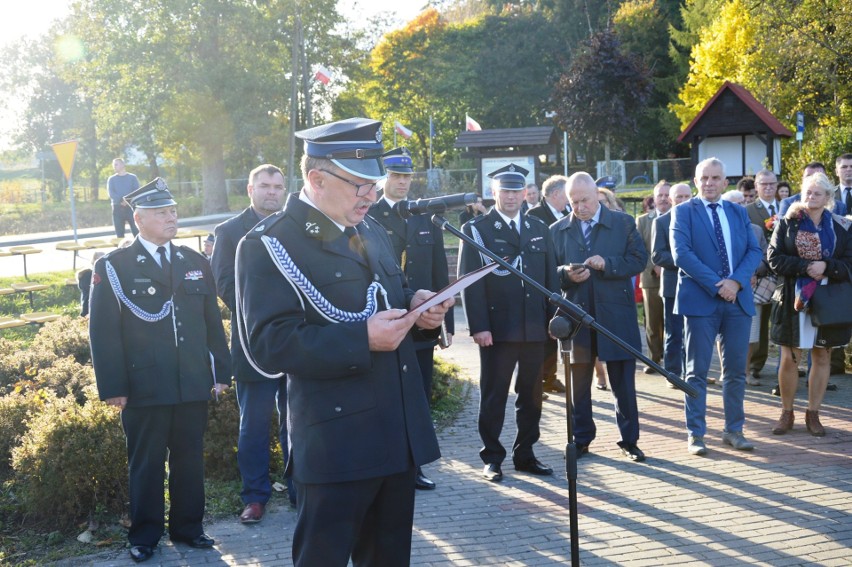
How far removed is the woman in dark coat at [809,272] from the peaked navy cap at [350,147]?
5.28 meters

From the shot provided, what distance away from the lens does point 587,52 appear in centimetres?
Answer: 3850

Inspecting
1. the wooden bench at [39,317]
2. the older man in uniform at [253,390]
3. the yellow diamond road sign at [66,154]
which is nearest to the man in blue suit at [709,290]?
Answer: the older man in uniform at [253,390]

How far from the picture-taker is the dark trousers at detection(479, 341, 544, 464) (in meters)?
6.75

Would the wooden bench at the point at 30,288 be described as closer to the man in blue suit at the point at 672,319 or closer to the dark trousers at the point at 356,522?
the man in blue suit at the point at 672,319

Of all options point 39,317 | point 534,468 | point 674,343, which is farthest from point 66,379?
point 674,343

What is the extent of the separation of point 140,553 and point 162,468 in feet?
1.70

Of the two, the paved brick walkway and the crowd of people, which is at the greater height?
the crowd of people

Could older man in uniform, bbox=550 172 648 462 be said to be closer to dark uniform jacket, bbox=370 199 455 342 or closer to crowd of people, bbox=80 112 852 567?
crowd of people, bbox=80 112 852 567

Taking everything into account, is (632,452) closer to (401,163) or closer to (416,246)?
(416,246)

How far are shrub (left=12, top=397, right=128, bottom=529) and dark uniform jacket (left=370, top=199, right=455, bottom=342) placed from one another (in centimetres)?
246

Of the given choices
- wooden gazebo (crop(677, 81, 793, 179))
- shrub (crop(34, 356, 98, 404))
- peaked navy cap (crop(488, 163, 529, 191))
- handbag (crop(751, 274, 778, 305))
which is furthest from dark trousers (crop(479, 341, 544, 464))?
wooden gazebo (crop(677, 81, 793, 179))

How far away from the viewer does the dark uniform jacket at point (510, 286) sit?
21.9 feet

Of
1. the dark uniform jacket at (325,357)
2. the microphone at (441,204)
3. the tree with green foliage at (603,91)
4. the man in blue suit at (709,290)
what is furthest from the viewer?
the tree with green foliage at (603,91)

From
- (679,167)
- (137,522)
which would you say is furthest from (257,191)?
(679,167)
